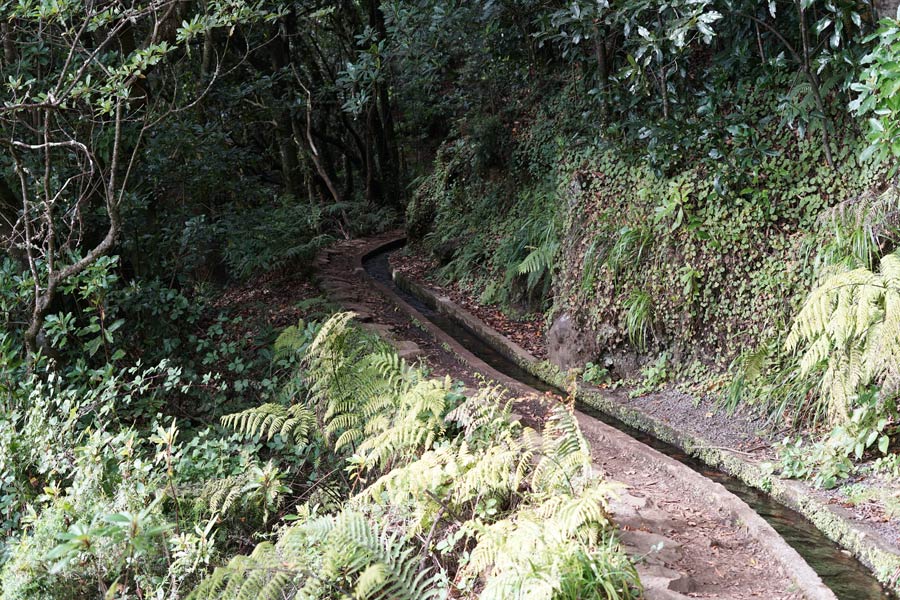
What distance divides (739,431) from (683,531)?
181cm

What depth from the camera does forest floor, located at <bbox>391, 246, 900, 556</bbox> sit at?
441 centimetres

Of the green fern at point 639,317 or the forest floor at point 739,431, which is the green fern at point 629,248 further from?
the forest floor at point 739,431

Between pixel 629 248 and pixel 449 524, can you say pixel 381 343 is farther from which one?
pixel 449 524

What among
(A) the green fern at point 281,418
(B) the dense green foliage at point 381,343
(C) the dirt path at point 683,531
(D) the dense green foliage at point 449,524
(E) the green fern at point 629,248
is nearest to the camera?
(D) the dense green foliage at point 449,524

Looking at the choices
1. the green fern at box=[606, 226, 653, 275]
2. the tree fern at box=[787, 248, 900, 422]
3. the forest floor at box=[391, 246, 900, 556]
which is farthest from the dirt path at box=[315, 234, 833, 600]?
the green fern at box=[606, 226, 653, 275]

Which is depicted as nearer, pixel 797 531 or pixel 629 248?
pixel 797 531

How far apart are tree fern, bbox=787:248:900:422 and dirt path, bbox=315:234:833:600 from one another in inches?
46.8

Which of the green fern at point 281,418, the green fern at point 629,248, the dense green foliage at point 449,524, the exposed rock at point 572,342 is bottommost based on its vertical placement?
the exposed rock at point 572,342

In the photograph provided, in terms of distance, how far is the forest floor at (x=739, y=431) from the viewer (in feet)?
14.5

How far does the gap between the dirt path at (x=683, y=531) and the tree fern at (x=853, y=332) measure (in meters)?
1.19

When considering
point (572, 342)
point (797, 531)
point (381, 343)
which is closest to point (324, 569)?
point (797, 531)

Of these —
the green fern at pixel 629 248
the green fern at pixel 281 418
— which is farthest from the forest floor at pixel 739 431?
the green fern at pixel 281 418

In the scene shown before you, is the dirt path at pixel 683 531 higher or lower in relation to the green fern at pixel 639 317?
lower

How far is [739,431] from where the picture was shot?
5.75m
